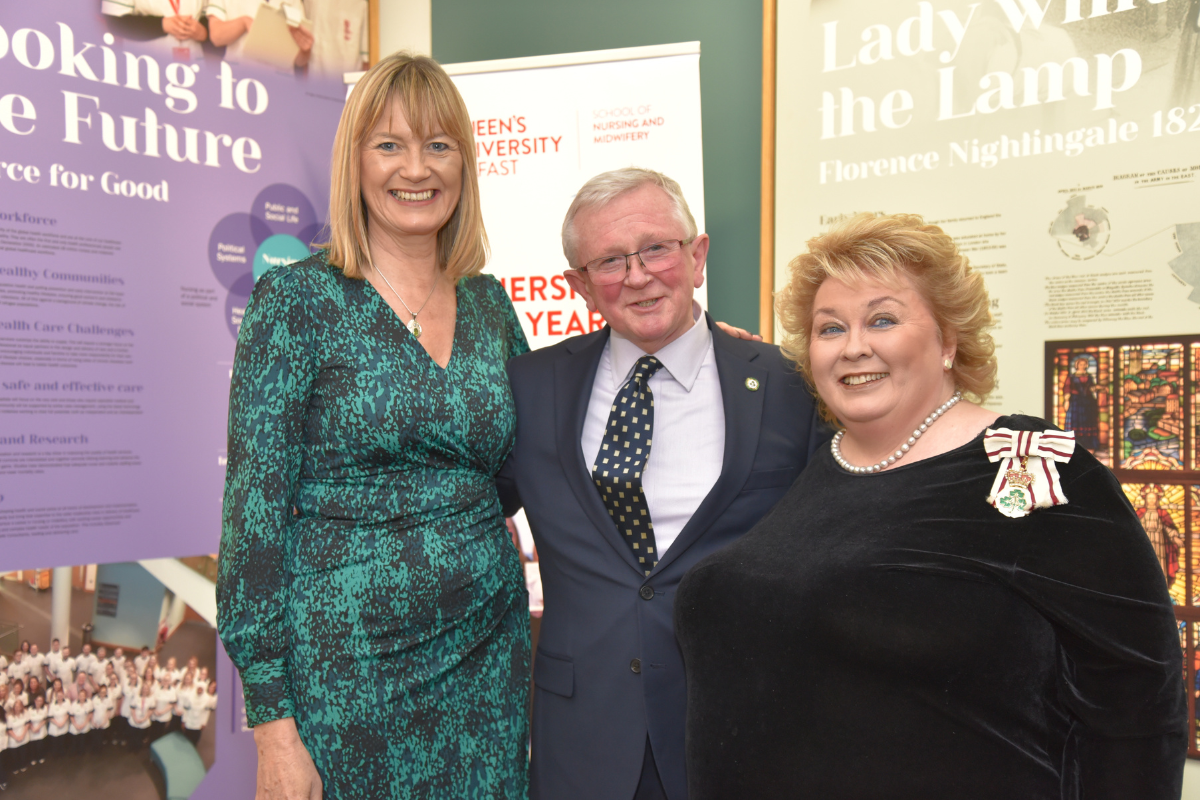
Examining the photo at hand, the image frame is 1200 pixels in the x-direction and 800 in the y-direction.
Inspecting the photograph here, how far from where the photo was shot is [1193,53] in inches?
101

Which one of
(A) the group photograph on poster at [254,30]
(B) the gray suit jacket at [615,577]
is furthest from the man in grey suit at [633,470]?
(A) the group photograph on poster at [254,30]

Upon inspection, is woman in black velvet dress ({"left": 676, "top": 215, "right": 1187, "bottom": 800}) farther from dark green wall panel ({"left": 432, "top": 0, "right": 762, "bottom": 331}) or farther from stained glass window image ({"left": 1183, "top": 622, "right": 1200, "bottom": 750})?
dark green wall panel ({"left": 432, "top": 0, "right": 762, "bottom": 331})

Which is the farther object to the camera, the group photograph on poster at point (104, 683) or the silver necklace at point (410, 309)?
the group photograph on poster at point (104, 683)

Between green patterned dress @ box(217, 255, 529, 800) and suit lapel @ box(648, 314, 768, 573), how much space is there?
45cm

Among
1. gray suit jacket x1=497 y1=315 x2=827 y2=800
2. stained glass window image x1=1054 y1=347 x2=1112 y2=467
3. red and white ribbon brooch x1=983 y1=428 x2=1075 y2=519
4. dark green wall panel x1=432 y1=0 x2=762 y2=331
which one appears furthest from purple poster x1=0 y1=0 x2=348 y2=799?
stained glass window image x1=1054 y1=347 x2=1112 y2=467

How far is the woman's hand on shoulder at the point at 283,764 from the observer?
1610mm

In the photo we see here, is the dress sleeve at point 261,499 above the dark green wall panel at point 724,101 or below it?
below

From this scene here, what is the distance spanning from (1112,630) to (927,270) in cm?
65

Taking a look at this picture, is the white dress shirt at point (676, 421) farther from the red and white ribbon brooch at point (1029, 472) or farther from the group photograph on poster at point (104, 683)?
the group photograph on poster at point (104, 683)

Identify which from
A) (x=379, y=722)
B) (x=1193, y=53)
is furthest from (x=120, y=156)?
(x=1193, y=53)

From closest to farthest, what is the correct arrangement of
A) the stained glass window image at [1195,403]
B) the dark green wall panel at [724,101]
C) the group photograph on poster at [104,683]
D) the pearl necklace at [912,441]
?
1. the pearl necklace at [912,441]
2. the stained glass window image at [1195,403]
3. the group photograph on poster at [104,683]
4. the dark green wall panel at [724,101]

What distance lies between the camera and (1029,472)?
1.27 metres

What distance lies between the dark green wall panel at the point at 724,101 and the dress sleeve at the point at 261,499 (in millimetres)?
2232

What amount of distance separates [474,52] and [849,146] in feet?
6.08
